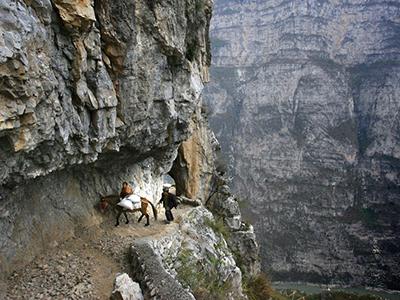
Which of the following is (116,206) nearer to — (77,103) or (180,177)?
(77,103)

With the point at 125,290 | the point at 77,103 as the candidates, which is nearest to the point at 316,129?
the point at 77,103

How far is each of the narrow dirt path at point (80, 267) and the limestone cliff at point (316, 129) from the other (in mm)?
71651

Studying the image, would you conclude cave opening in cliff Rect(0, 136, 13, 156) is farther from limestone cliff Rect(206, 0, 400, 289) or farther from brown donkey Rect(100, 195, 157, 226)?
limestone cliff Rect(206, 0, 400, 289)

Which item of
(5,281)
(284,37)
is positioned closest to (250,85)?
(284,37)

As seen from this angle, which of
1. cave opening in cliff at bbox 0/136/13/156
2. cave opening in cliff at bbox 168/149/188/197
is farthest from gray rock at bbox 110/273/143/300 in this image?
cave opening in cliff at bbox 168/149/188/197

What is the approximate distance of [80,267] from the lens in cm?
1421

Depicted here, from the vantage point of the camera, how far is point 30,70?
1120cm

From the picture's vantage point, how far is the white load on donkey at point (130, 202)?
1859 cm

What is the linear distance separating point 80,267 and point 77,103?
5222 mm

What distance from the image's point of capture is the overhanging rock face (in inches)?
443

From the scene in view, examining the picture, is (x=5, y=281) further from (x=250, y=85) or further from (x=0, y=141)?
(x=250, y=85)

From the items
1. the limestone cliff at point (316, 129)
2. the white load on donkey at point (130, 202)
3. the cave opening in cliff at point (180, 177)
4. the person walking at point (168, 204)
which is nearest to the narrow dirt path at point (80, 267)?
the white load on donkey at point (130, 202)

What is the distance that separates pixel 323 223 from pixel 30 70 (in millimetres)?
90888

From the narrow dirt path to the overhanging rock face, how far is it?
1.82 feet
